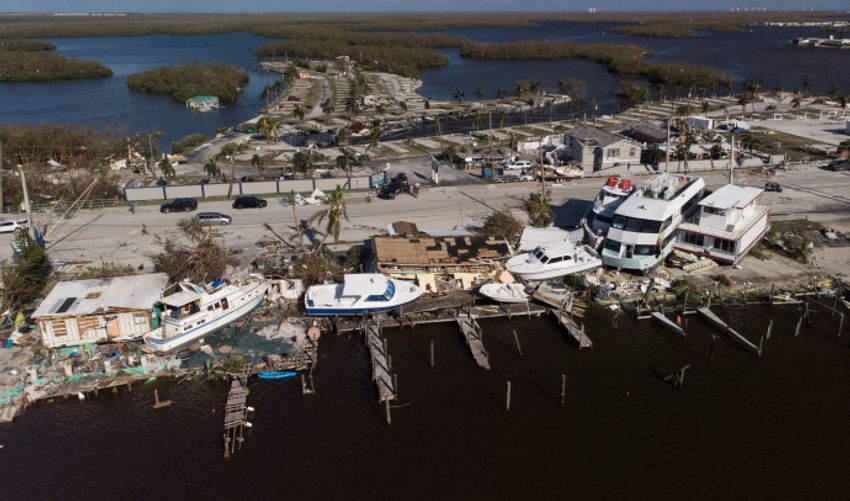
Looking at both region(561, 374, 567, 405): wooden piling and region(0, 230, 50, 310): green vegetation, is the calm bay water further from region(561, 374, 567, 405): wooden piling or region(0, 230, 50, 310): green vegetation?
region(561, 374, 567, 405): wooden piling

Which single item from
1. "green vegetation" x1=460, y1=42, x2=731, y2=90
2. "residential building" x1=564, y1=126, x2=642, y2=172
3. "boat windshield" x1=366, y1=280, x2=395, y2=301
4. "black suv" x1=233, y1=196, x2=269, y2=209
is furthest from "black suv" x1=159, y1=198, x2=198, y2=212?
"green vegetation" x1=460, y1=42, x2=731, y2=90

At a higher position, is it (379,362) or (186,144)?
(186,144)

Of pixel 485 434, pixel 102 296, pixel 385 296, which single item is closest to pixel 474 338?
pixel 385 296

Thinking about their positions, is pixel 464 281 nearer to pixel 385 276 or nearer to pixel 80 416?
pixel 385 276

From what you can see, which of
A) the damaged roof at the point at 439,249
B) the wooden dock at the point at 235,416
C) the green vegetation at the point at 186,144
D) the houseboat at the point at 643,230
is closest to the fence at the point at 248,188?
the green vegetation at the point at 186,144

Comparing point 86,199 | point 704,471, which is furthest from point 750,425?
point 86,199

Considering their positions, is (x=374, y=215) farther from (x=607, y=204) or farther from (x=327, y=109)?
(x=327, y=109)

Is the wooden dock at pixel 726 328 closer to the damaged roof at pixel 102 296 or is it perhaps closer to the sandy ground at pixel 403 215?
the sandy ground at pixel 403 215
